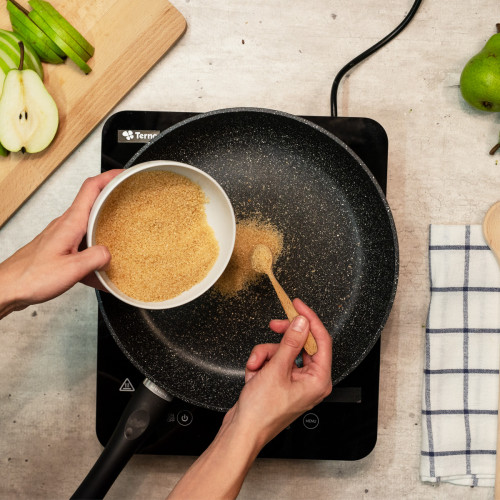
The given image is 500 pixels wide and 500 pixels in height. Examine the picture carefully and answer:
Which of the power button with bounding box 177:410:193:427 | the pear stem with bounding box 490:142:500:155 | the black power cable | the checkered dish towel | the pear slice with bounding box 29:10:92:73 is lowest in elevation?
the checkered dish towel

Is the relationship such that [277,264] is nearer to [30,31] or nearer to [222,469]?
[222,469]

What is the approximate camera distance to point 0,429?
70 cm

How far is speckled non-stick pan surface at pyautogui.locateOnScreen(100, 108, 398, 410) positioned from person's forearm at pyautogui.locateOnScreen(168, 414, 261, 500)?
14cm

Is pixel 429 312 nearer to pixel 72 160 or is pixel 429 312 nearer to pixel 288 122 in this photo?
pixel 288 122

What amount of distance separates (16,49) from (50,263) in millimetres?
308

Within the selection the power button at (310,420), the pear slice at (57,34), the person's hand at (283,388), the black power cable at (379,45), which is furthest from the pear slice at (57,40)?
the power button at (310,420)

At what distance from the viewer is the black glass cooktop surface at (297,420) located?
0.65m

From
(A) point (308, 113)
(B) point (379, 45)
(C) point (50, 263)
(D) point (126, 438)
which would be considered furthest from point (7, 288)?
(B) point (379, 45)

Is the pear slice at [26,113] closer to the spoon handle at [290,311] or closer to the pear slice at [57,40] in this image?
the pear slice at [57,40]

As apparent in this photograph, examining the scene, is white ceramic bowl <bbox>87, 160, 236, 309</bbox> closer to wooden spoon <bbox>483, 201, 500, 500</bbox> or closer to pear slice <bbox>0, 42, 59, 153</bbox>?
pear slice <bbox>0, 42, 59, 153</bbox>

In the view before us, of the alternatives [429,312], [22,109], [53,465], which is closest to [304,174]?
[429,312]

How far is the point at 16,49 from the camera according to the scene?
64 centimetres

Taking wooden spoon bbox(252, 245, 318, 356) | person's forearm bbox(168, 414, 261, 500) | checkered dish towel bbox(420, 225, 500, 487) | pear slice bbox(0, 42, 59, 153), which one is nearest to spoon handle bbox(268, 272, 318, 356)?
wooden spoon bbox(252, 245, 318, 356)

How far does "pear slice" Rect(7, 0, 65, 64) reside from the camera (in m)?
0.64
